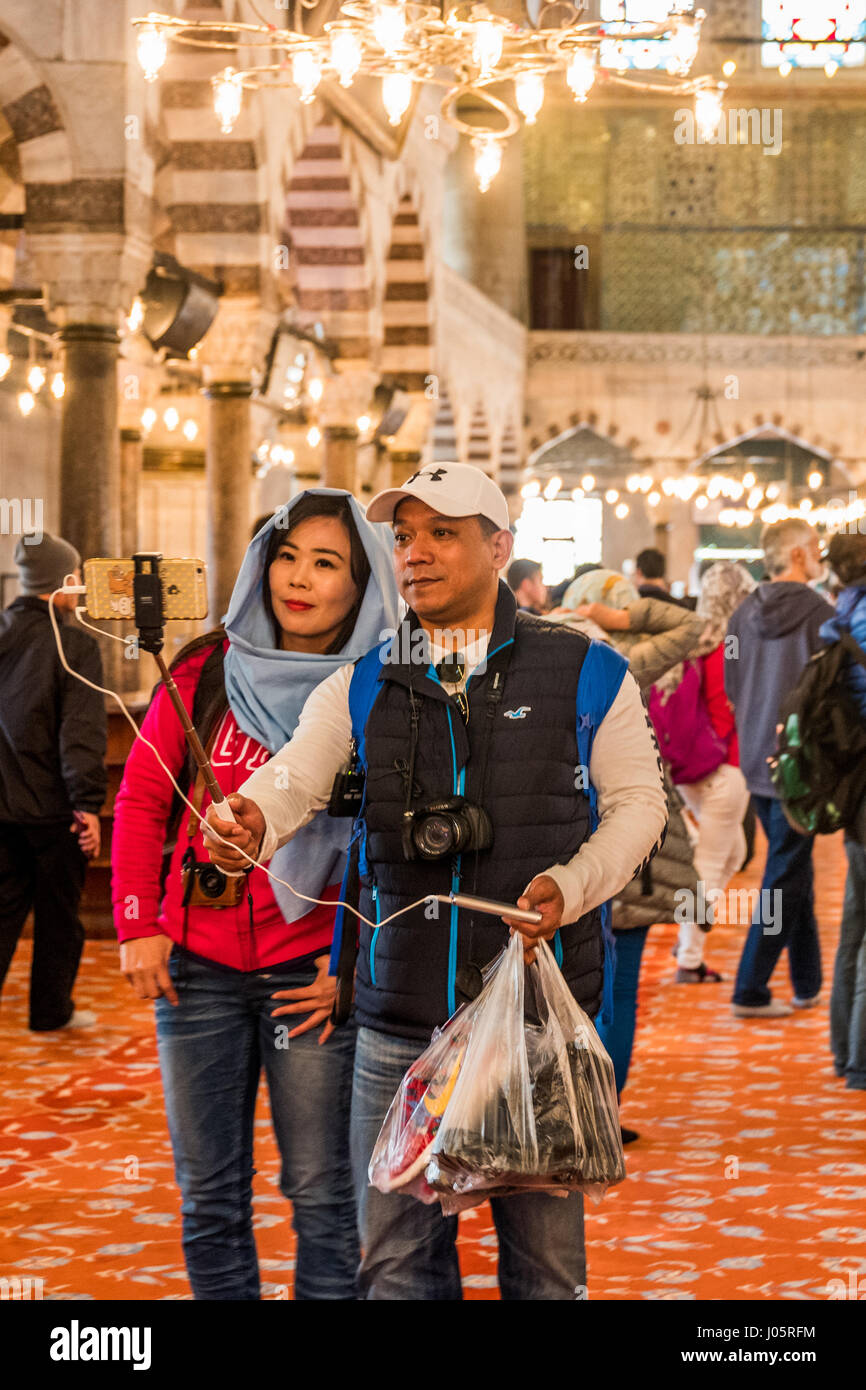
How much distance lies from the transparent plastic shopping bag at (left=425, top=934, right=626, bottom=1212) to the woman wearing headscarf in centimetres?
190

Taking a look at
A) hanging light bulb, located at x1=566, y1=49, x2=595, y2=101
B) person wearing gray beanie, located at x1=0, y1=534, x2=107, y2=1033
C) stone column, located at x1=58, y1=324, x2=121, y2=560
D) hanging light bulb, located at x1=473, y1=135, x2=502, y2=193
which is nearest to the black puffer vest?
person wearing gray beanie, located at x1=0, y1=534, x2=107, y2=1033

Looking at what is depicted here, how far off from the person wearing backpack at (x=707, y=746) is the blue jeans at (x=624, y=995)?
1.75 meters

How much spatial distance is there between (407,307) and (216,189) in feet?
19.1

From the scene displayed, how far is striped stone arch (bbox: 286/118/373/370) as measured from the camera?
512 inches

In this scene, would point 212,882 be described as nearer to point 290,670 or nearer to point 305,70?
point 290,670

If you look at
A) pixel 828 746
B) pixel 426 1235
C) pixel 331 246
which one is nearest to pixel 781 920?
pixel 828 746

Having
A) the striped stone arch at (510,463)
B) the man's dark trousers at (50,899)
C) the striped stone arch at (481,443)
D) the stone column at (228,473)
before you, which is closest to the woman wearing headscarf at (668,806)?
the man's dark trousers at (50,899)

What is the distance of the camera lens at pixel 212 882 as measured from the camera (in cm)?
271

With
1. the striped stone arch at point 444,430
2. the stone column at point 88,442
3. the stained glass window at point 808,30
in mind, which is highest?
the stained glass window at point 808,30

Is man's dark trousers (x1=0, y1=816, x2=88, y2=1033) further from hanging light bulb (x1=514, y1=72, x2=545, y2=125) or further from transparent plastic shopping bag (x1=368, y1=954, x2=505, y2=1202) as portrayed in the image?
hanging light bulb (x1=514, y1=72, x2=545, y2=125)

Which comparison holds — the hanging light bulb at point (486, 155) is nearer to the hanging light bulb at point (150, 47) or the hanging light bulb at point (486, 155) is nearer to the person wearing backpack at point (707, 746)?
the hanging light bulb at point (150, 47)

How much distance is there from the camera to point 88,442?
876cm

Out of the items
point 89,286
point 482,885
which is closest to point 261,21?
point 89,286
